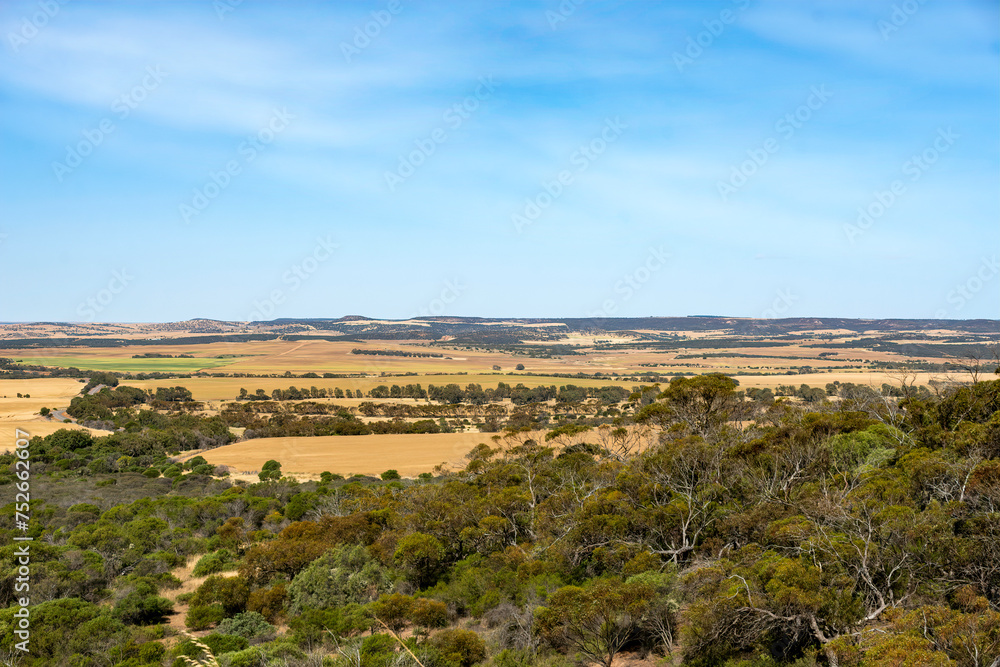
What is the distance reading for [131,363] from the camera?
14675 centimetres

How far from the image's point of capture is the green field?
132750 mm

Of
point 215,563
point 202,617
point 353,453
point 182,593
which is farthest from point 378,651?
point 353,453

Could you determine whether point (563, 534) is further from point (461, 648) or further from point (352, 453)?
point (352, 453)

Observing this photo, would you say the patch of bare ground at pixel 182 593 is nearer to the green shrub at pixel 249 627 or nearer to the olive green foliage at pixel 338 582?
the green shrub at pixel 249 627

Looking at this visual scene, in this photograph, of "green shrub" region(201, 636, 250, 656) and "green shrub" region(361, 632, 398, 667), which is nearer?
"green shrub" region(361, 632, 398, 667)

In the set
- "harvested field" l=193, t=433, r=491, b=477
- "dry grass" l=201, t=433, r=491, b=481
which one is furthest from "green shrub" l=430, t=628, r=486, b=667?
"dry grass" l=201, t=433, r=491, b=481

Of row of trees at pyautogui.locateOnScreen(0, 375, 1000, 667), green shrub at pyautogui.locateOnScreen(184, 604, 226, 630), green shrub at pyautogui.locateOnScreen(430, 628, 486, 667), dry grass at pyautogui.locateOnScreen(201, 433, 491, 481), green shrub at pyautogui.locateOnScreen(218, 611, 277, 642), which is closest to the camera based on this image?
row of trees at pyautogui.locateOnScreen(0, 375, 1000, 667)

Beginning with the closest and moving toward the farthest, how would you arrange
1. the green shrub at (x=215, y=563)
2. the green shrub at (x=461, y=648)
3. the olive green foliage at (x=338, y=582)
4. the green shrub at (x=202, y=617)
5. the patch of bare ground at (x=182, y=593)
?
the green shrub at (x=461, y=648) < the patch of bare ground at (x=182, y=593) < the green shrub at (x=202, y=617) < the olive green foliage at (x=338, y=582) < the green shrub at (x=215, y=563)

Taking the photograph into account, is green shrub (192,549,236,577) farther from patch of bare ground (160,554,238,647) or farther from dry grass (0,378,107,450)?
dry grass (0,378,107,450)

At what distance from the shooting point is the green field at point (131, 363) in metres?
133

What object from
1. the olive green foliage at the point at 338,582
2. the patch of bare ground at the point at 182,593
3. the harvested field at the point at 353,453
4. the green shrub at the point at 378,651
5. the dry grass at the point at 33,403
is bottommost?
the harvested field at the point at 353,453

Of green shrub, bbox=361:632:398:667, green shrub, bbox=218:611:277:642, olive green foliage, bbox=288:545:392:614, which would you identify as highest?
green shrub, bbox=361:632:398:667

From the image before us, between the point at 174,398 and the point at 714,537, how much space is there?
286 feet

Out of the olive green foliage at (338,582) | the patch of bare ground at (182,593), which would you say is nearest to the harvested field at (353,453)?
the patch of bare ground at (182,593)
